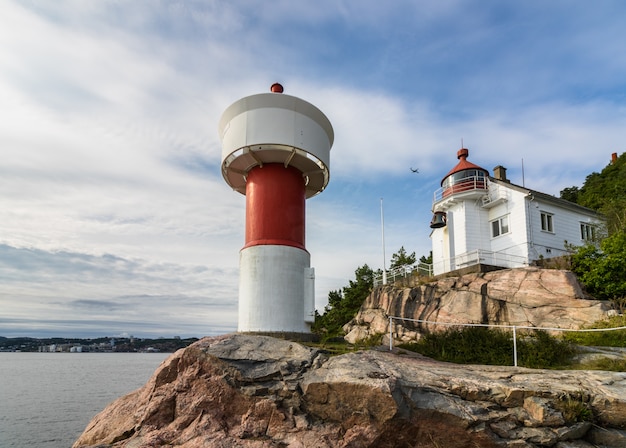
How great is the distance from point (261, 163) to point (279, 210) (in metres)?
1.56

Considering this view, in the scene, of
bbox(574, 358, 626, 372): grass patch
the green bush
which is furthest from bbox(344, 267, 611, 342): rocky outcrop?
bbox(574, 358, 626, 372): grass patch

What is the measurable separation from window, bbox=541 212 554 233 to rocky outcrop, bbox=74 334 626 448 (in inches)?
625

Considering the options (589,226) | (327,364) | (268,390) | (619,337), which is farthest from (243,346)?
(589,226)

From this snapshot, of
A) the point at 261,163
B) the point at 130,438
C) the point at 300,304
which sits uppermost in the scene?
the point at 261,163

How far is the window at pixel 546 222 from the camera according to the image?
22.6m

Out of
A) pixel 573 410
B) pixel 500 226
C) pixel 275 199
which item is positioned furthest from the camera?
pixel 500 226

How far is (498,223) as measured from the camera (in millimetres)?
23594

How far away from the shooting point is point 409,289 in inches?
842

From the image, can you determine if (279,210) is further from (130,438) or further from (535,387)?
(535,387)

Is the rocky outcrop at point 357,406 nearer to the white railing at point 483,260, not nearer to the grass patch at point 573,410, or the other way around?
the grass patch at point 573,410

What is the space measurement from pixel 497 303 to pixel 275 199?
11.5 meters

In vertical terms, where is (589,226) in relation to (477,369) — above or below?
above

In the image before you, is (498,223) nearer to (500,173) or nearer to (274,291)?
(500,173)

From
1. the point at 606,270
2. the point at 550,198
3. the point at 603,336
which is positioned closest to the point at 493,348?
the point at 603,336
